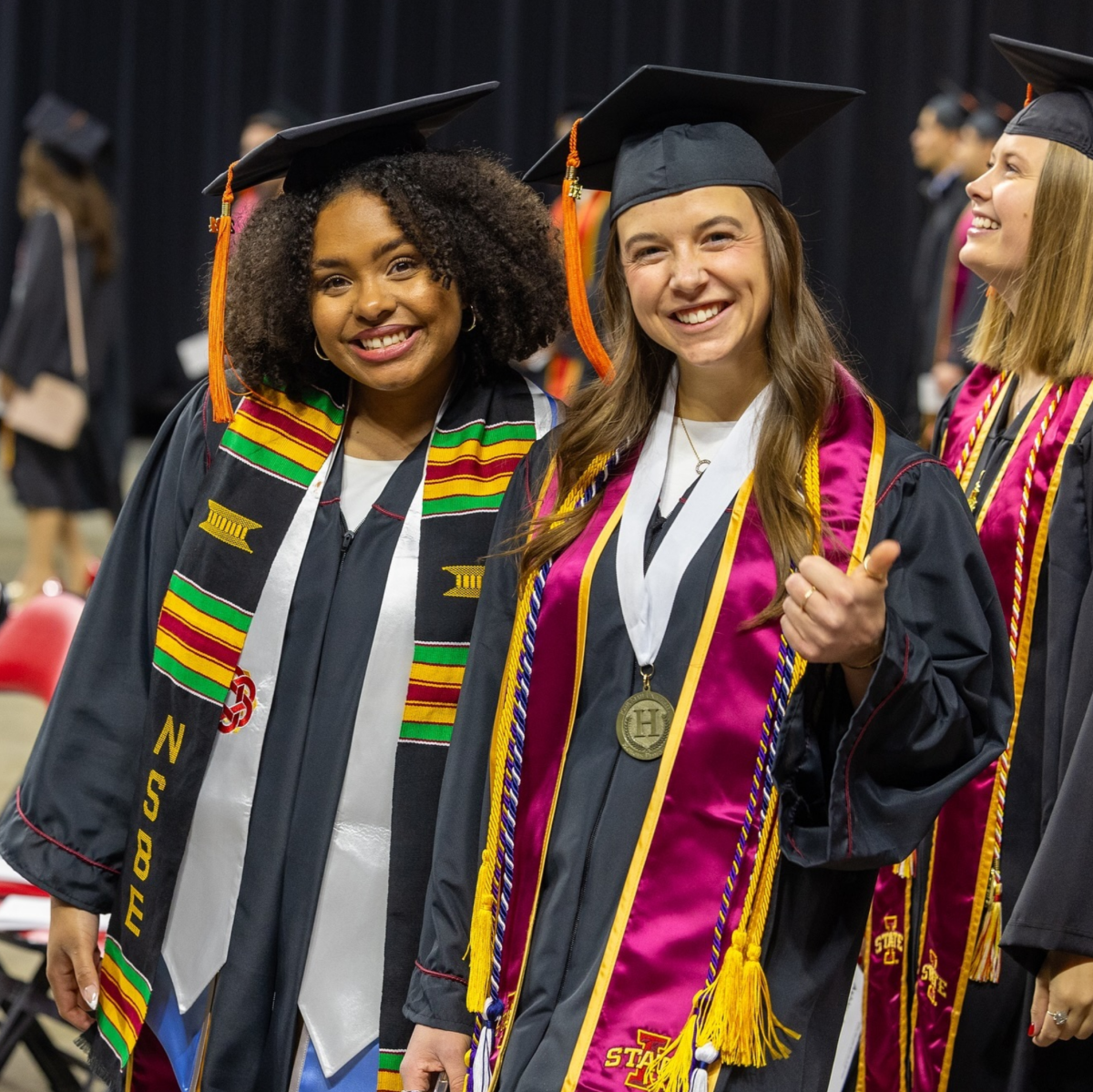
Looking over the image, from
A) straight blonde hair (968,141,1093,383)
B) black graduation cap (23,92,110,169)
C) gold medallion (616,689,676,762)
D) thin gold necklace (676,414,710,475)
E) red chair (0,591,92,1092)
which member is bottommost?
red chair (0,591,92,1092)

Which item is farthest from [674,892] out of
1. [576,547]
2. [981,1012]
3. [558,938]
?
[981,1012]

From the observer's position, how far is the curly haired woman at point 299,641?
219cm

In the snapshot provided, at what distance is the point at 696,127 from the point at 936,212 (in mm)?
6567

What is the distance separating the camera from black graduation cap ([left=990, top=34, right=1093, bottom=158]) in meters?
2.41

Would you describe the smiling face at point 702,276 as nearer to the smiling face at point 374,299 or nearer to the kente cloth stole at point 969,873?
the smiling face at point 374,299

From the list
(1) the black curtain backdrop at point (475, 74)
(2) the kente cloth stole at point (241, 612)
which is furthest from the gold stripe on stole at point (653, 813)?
(1) the black curtain backdrop at point (475, 74)

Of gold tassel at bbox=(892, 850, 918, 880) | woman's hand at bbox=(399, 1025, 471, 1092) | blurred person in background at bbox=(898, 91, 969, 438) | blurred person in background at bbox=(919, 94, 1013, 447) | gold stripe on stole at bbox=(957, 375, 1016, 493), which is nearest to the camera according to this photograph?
woman's hand at bbox=(399, 1025, 471, 1092)

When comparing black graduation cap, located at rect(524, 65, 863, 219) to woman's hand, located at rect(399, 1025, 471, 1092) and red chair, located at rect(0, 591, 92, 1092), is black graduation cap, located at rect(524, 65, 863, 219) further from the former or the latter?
red chair, located at rect(0, 591, 92, 1092)

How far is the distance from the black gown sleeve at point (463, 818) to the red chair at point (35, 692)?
124cm

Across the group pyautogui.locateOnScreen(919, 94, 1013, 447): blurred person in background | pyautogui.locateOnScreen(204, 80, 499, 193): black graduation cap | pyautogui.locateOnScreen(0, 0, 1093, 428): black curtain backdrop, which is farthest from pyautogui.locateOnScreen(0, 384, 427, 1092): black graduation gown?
pyautogui.locateOnScreen(0, 0, 1093, 428): black curtain backdrop

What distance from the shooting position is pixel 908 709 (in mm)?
1700

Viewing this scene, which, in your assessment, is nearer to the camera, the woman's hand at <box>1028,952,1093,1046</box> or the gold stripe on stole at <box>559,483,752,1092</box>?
the gold stripe on stole at <box>559,483,752,1092</box>

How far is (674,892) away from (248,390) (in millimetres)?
1032

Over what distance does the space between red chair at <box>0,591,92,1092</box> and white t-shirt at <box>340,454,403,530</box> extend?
3.18ft
